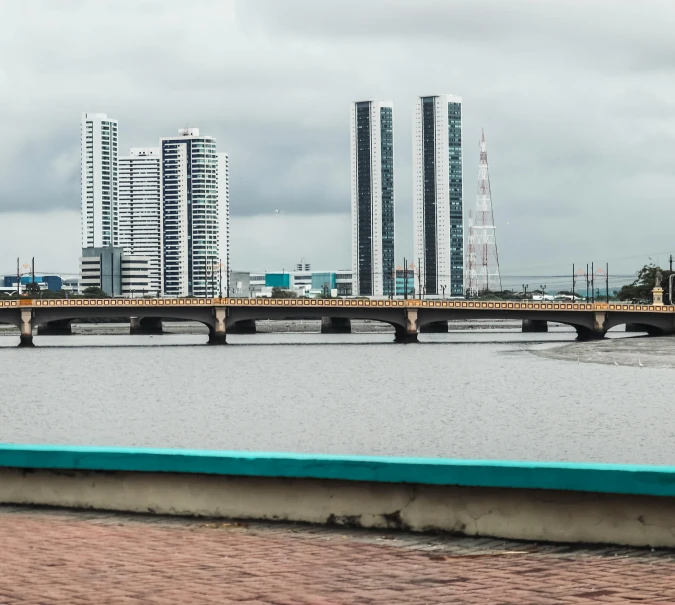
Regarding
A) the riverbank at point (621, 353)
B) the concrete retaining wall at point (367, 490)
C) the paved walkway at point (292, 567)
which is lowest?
the riverbank at point (621, 353)

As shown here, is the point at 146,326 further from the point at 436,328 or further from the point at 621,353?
the point at 621,353

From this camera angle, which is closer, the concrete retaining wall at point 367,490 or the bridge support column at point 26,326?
the concrete retaining wall at point 367,490

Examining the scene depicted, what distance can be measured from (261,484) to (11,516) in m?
2.84

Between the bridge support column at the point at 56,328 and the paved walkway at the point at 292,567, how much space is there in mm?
159109

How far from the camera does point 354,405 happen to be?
55250 mm

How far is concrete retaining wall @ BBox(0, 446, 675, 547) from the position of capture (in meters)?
10.8

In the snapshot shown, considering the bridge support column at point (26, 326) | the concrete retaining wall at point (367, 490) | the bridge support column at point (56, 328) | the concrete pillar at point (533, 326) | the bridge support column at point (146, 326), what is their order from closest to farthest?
1. the concrete retaining wall at point (367, 490)
2. the bridge support column at point (26, 326)
3. the bridge support column at point (56, 328)
4. the bridge support column at point (146, 326)
5. the concrete pillar at point (533, 326)

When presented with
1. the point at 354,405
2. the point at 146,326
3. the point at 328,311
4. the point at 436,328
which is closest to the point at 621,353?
the point at 328,311

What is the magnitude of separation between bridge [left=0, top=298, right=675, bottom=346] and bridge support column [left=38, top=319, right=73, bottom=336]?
3446 centimetres

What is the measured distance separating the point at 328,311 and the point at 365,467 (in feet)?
405

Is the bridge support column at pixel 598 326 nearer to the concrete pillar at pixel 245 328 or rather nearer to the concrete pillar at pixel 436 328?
the concrete pillar at pixel 436 328

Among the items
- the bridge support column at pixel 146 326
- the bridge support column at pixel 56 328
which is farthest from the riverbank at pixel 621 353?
the bridge support column at pixel 56 328

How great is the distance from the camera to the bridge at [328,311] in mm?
131500

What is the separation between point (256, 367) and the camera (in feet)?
295
